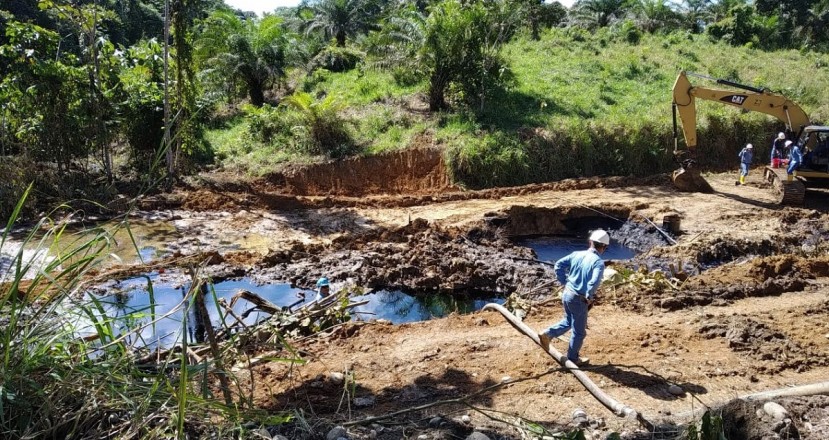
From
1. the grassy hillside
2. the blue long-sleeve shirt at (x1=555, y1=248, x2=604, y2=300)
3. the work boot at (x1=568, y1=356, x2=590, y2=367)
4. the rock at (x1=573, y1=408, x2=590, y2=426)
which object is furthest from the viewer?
the grassy hillside

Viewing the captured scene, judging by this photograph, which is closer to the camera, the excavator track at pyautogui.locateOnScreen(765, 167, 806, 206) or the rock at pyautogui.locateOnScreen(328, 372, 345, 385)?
the rock at pyautogui.locateOnScreen(328, 372, 345, 385)

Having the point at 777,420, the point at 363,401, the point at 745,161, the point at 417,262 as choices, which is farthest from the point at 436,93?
the point at 777,420

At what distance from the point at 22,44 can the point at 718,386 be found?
48.4 ft

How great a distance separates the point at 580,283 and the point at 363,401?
98.5 inches

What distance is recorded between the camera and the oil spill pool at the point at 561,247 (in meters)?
12.4

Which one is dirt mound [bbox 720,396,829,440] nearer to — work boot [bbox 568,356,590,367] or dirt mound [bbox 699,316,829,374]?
dirt mound [bbox 699,316,829,374]

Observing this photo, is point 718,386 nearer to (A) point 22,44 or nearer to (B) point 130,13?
(A) point 22,44

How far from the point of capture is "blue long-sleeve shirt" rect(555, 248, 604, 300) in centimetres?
586

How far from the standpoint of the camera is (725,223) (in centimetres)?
1293

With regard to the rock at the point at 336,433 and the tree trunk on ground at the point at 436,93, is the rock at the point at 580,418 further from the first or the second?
the tree trunk on ground at the point at 436,93

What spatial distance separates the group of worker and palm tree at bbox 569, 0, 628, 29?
2013 cm

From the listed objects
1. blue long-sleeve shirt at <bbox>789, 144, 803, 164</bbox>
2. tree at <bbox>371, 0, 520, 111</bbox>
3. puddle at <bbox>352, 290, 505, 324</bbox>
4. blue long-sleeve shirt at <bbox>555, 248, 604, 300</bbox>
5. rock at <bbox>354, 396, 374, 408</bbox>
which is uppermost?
tree at <bbox>371, 0, 520, 111</bbox>

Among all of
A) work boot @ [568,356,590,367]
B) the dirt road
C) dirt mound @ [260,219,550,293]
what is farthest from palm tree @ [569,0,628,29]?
work boot @ [568,356,590,367]

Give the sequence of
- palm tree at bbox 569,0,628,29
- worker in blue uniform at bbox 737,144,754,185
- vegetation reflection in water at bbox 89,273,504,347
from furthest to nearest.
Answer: palm tree at bbox 569,0,628,29, worker in blue uniform at bbox 737,144,754,185, vegetation reflection in water at bbox 89,273,504,347
